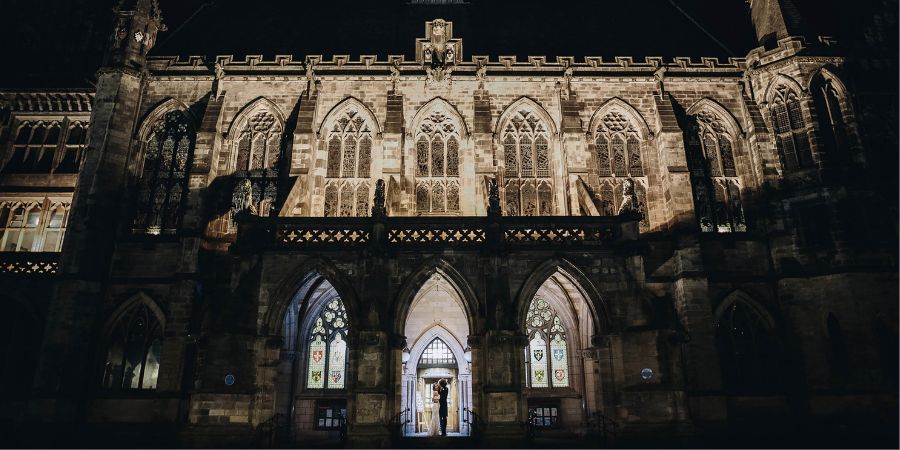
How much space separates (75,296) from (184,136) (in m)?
7.30

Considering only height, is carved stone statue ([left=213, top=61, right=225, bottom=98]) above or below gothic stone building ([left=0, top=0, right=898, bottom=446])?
above

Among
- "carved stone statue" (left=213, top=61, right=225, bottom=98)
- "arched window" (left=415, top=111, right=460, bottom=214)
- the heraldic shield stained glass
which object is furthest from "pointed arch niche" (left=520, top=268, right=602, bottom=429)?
"carved stone statue" (left=213, top=61, right=225, bottom=98)

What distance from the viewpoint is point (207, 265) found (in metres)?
18.6

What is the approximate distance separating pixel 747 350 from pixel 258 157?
778 inches

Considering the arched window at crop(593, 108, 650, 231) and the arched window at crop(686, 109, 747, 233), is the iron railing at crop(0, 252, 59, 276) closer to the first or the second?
the arched window at crop(593, 108, 650, 231)

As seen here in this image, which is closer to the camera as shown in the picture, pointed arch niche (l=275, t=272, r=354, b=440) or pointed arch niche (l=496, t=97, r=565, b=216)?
pointed arch niche (l=275, t=272, r=354, b=440)

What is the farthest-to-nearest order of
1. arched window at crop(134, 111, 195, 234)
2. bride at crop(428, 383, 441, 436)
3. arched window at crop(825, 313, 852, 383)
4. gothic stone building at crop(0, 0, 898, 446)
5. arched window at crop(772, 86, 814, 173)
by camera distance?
1. arched window at crop(134, 111, 195, 234)
2. arched window at crop(772, 86, 814, 173)
3. bride at crop(428, 383, 441, 436)
4. arched window at crop(825, 313, 852, 383)
5. gothic stone building at crop(0, 0, 898, 446)

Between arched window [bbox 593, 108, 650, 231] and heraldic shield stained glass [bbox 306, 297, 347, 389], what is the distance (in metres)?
11.2

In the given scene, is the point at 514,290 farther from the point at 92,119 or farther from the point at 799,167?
the point at 92,119

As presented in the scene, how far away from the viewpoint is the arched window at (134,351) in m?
18.1

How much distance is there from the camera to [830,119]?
1945 centimetres

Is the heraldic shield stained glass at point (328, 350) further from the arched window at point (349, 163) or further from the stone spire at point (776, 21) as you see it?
the stone spire at point (776, 21)

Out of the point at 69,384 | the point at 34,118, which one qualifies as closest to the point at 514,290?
the point at 69,384

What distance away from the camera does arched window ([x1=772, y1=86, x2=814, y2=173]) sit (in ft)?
63.7
